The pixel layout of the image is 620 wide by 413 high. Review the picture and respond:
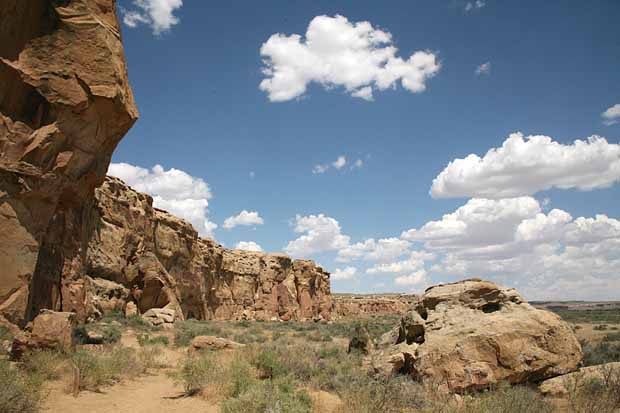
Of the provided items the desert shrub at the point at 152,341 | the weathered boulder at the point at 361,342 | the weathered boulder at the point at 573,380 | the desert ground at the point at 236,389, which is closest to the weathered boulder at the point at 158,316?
the desert shrub at the point at 152,341

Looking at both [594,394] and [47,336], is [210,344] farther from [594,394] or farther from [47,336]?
[594,394]

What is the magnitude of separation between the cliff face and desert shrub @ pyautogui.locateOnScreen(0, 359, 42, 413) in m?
8.91

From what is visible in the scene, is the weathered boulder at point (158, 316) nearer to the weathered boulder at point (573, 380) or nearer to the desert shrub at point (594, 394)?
the weathered boulder at point (573, 380)

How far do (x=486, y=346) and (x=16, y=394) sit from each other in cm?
797

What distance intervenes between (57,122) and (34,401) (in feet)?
25.6

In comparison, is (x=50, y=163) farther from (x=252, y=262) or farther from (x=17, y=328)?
(x=252, y=262)

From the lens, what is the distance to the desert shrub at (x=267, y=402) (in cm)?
577

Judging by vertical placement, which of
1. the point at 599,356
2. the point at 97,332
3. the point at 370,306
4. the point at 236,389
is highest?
the point at 97,332

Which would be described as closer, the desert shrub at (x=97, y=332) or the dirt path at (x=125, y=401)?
the dirt path at (x=125, y=401)

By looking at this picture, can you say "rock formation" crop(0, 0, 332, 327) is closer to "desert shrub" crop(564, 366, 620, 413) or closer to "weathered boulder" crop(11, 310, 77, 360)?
"weathered boulder" crop(11, 310, 77, 360)

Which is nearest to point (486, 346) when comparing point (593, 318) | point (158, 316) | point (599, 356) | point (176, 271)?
point (599, 356)

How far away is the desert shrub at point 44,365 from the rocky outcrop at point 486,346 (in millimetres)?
6753

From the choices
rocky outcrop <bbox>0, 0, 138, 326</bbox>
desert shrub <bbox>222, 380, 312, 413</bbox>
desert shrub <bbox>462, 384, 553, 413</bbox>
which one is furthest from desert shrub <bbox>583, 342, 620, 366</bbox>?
rocky outcrop <bbox>0, 0, 138, 326</bbox>

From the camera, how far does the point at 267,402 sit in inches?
237
